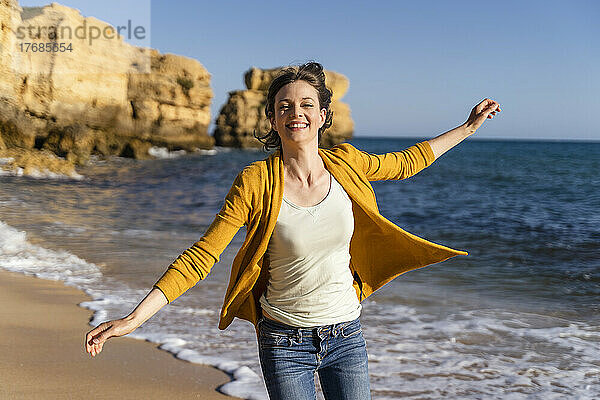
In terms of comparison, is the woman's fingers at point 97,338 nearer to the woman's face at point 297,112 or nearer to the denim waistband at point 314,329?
the denim waistband at point 314,329

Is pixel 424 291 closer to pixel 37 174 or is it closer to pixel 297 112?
pixel 297 112

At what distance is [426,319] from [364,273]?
3.61m

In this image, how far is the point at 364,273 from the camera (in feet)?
8.04

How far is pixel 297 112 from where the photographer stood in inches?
85.9

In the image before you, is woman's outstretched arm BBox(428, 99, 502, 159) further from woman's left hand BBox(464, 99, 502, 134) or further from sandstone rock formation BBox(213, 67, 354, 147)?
sandstone rock formation BBox(213, 67, 354, 147)

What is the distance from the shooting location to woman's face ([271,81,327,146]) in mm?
2191

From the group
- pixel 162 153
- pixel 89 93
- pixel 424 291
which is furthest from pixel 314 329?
pixel 162 153

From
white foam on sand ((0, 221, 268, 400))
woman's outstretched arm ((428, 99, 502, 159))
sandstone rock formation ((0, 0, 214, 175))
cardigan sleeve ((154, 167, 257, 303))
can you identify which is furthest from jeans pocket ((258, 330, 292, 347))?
sandstone rock formation ((0, 0, 214, 175))

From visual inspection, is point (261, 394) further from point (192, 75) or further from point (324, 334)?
point (192, 75)

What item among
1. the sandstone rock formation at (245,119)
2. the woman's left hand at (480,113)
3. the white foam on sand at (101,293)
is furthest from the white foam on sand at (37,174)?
the sandstone rock formation at (245,119)

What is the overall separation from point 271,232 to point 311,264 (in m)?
0.19

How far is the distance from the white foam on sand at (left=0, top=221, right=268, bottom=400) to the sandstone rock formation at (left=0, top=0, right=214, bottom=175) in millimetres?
19665

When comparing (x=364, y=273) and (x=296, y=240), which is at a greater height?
(x=296, y=240)

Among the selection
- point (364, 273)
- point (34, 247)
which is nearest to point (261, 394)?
point (364, 273)
